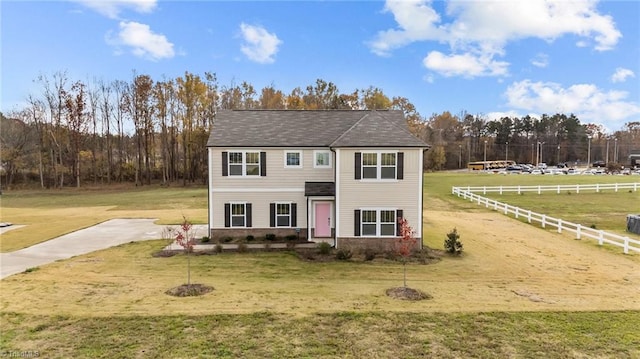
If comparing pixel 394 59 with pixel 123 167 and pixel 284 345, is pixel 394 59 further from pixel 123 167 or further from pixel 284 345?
pixel 123 167

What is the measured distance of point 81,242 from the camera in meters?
20.1

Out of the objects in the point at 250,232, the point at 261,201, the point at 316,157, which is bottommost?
the point at 250,232

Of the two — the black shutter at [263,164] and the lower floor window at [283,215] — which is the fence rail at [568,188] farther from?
the black shutter at [263,164]

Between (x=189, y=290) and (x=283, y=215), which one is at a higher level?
(x=283, y=215)

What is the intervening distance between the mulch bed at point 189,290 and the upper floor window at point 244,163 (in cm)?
808

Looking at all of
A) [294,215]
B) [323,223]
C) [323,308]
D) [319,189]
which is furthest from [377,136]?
[323,308]

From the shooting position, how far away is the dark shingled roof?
17594 mm

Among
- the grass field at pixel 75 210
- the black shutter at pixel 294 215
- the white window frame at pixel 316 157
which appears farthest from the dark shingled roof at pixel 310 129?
the grass field at pixel 75 210

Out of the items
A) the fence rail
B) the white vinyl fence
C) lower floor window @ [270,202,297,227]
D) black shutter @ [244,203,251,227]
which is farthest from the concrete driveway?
the fence rail

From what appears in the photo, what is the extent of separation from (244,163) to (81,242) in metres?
9.80

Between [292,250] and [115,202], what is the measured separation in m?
29.6

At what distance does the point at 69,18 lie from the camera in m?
21.2

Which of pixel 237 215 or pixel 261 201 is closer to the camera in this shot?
pixel 261 201

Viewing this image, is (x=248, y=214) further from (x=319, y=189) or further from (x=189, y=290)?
(x=189, y=290)
